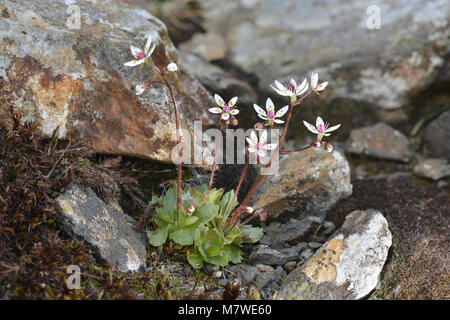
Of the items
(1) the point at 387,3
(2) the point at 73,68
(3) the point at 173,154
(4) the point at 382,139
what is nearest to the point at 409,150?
(4) the point at 382,139

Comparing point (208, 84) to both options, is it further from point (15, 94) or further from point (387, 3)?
point (387, 3)

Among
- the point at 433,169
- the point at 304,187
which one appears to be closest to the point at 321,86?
the point at 304,187

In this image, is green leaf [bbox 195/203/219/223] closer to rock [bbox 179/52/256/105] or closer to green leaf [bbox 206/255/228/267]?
green leaf [bbox 206/255/228/267]

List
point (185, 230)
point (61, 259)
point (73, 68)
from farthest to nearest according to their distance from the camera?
point (73, 68) < point (185, 230) < point (61, 259)

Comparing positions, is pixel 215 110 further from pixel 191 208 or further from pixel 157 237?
pixel 157 237

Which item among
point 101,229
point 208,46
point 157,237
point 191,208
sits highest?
point 208,46

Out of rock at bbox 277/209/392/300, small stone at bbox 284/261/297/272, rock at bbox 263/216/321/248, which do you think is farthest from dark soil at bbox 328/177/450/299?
small stone at bbox 284/261/297/272
